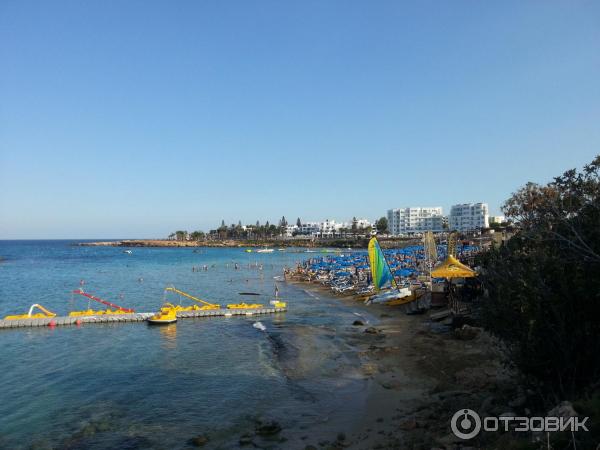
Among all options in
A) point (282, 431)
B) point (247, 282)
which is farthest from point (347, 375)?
point (247, 282)

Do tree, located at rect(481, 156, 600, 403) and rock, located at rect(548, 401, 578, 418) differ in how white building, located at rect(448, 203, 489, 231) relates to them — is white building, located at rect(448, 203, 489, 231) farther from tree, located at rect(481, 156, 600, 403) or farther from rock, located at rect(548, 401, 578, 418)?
rock, located at rect(548, 401, 578, 418)

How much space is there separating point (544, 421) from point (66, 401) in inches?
661

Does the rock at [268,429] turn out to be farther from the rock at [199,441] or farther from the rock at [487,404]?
the rock at [487,404]

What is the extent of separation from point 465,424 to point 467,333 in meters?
12.6

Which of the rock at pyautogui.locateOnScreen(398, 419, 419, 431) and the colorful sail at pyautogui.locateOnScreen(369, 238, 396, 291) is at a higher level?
the colorful sail at pyautogui.locateOnScreen(369, 238, 396, 291)

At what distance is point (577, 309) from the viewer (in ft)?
30.9

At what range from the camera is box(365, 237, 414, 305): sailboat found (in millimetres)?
38812

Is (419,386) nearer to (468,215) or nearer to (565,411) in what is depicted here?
(565,411)

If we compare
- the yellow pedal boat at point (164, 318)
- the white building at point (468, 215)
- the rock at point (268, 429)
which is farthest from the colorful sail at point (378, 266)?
the white building at point (468, 215)

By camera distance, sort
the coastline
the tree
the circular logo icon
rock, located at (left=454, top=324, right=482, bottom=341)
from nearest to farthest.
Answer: the tree
the circular logo icon
the coastline
rock, located at (left=454, top=324, right=482, bottom=341)

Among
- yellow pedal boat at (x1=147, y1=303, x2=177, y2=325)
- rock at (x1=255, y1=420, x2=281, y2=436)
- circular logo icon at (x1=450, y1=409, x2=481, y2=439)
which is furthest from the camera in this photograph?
yellow pedal boat at (x1=147, y1=303, x2=177, y2=325)

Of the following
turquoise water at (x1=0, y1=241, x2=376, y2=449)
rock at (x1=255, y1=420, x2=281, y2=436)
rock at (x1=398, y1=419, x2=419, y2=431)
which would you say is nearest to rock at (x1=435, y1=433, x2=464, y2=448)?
rock at (x1=398, y1=419, x2=419, y2=431)

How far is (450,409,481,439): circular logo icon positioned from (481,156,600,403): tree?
70.9 inches

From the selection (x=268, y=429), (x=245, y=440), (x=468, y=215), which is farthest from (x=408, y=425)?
(x=468, y=215)
